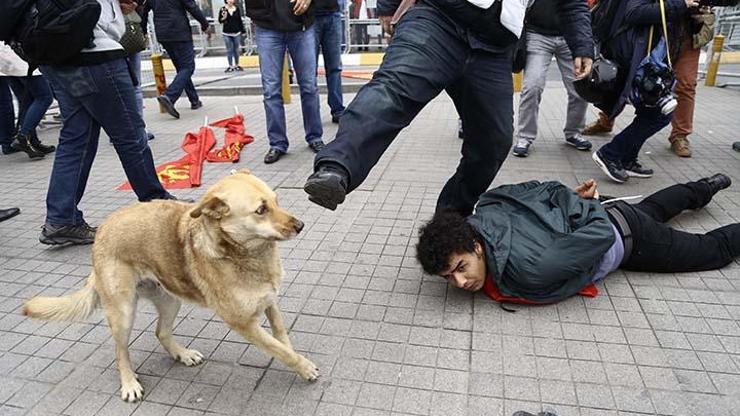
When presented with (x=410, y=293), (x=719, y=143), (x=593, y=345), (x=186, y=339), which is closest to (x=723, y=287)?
(x=593, y=345)

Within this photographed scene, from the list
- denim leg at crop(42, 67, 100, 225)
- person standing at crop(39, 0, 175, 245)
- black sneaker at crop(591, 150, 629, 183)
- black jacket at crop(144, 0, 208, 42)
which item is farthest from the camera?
black jacket at crop(144, 0, 208, 42)

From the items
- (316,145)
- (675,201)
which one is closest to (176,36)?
(316,145)

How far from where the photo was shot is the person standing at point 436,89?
7.30ft

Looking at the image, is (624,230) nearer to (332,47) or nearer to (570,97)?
(570,97)

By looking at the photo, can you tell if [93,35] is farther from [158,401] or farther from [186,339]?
[158,401]

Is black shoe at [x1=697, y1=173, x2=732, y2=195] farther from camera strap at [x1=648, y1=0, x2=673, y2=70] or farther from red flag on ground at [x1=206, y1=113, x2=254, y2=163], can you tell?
red flag on ground at [x1=206, y1=113, x2=254, y2=163]

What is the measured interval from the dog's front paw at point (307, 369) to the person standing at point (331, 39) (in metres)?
4.29

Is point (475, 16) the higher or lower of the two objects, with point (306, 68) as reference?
higher

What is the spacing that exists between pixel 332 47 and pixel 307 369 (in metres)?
5.05

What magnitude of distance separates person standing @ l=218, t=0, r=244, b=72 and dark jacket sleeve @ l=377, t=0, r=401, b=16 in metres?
12.3

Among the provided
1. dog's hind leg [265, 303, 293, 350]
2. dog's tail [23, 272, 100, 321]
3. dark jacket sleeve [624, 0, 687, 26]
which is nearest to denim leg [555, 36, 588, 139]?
dark jacket sleeve [624, 0, 687, 26]

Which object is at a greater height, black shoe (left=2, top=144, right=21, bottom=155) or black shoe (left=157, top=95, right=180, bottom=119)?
black shoe (left=157, top=95, right=180, bottom=119)

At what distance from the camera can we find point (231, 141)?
616cm

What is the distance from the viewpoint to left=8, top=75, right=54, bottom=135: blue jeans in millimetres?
6062
